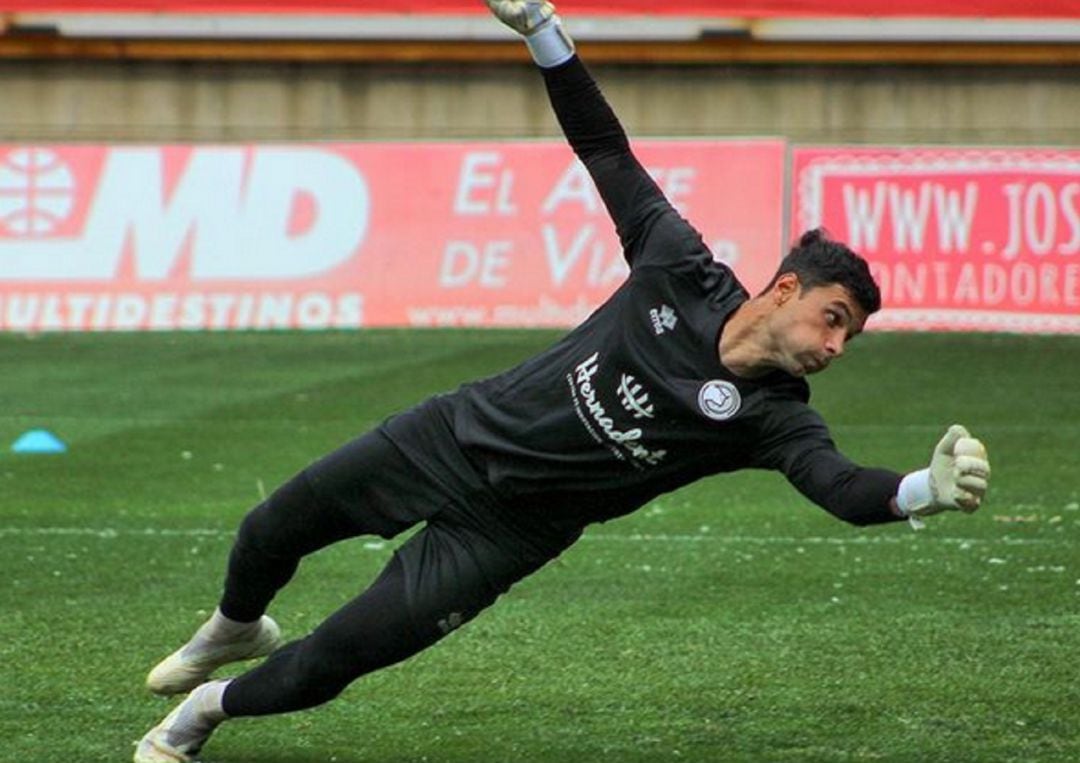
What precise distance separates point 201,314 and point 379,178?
1.92 m

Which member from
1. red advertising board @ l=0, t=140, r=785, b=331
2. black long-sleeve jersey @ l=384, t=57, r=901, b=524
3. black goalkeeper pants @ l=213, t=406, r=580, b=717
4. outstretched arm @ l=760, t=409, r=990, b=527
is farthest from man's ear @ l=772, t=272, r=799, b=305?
red advertising board @ l=0, t=140, r=785, b=331

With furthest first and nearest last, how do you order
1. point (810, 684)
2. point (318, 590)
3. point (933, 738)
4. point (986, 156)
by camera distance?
point (986, 156), point (318, 590), point (810, 684), point (933, 738)

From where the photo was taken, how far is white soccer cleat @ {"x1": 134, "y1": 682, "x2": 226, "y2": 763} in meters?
6.73

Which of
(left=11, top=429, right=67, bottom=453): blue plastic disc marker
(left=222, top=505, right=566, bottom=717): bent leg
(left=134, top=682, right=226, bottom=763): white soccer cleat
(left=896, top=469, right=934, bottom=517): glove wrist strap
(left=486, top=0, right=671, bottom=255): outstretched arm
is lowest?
(left=11, top=429, right=67, bottom=453): blue plastic disc marker

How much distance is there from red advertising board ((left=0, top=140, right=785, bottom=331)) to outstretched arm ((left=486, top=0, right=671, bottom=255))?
44.4 feet

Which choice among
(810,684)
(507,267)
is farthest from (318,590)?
(507,267)

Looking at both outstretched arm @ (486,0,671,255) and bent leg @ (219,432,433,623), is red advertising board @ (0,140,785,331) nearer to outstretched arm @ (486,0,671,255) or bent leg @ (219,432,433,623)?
outstretched arm @ (486,0,671,255)

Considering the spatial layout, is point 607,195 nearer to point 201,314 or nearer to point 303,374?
point 303,374

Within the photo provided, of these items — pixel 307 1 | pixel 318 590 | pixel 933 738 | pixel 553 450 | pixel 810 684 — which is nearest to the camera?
pixel 553 450

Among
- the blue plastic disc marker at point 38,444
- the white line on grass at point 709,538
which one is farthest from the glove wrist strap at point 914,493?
the blue plastic disc marker at point 38,444

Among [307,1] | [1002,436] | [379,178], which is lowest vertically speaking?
[1002,436]

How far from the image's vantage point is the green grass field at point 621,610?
7277 mm

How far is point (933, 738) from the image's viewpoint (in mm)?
7184

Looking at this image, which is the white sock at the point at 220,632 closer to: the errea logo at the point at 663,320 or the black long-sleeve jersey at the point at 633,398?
the black long-sleeve jersey at the point at 633,398
